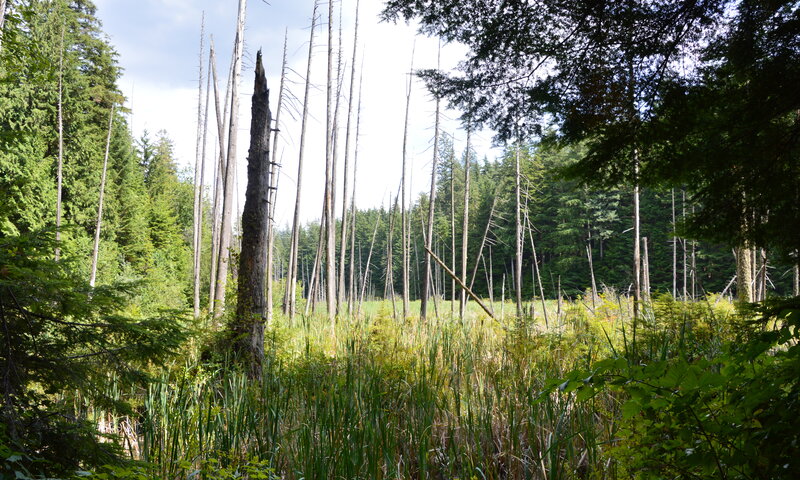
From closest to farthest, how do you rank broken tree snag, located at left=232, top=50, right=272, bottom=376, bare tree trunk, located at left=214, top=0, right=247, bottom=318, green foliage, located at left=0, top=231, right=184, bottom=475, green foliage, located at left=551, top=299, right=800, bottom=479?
green foliage, located at left=551, top=299, right=800, bottom=479
green foliage, located at left=0, top=231, right=184, bottom=475
broken tree snag, located at left=232, top=50, right=272, bottom=376
bare tree trunk, located at left=214, top=0, right=247, bottom=318

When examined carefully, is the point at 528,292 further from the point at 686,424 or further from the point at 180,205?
the point at 686,424

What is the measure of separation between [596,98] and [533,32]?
612 mm

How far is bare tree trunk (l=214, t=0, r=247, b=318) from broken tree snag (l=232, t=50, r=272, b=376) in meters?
4.04

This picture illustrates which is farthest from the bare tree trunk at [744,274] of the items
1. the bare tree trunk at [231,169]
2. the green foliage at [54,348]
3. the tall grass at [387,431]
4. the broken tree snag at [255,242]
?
the bare tree trunk at [231,169]

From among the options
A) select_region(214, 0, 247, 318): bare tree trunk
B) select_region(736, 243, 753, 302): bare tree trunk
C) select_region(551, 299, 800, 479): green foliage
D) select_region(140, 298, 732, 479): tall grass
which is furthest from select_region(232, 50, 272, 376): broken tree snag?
select_region(736, 243, 753, 302): bare tree trunk

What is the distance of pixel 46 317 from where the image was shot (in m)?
2.33

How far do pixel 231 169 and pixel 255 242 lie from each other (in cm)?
514

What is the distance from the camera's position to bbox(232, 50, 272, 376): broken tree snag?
5184 mm

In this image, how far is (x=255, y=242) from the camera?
5426 mm

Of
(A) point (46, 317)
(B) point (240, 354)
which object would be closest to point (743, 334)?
(A) point (46, 317)

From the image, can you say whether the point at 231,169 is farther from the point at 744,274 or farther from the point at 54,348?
the point at 744,274

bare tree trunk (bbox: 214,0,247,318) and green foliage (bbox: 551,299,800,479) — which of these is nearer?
green foliage (bbox: 551,299,800,479)

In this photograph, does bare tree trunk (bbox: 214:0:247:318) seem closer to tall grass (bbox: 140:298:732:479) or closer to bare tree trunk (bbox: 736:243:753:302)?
tall grass (bbox: 140:298:732:479)

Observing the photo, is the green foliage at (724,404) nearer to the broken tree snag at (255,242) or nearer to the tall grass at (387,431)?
the tall grass at (387,431)
